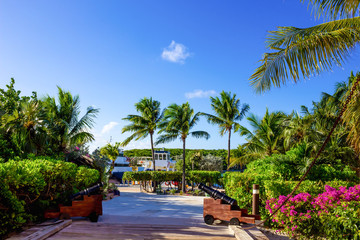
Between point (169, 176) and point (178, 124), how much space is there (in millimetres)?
4489

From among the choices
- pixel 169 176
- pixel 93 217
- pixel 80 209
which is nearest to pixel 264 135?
pixel 169 176

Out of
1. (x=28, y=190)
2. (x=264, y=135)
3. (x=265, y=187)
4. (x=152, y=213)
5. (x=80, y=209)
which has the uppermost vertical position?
(x=264, y=135)

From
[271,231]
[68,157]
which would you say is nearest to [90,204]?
[271,231]

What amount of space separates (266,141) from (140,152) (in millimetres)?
41771

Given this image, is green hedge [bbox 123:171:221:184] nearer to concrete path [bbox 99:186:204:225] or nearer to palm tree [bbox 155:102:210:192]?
palm tree [bbox 155:102:210:192]

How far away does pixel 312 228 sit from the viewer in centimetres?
607

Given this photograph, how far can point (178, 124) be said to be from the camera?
899 inches

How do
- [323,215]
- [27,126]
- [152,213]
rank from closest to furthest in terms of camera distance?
[323,215] → [152,213] → [27,126]

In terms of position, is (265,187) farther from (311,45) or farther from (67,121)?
(67,121)

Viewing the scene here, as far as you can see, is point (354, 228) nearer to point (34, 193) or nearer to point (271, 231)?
point (271, 231)

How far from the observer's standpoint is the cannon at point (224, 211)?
620 cm

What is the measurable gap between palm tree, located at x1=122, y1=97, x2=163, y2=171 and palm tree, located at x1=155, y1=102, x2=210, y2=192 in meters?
1.09

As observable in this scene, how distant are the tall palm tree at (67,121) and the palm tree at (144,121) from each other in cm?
770

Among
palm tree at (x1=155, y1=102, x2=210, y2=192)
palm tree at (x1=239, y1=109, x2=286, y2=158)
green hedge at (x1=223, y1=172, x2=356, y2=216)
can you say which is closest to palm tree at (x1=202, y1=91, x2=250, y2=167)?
palm tree at (x1=155, y1=102, x2=210, y2=192)
